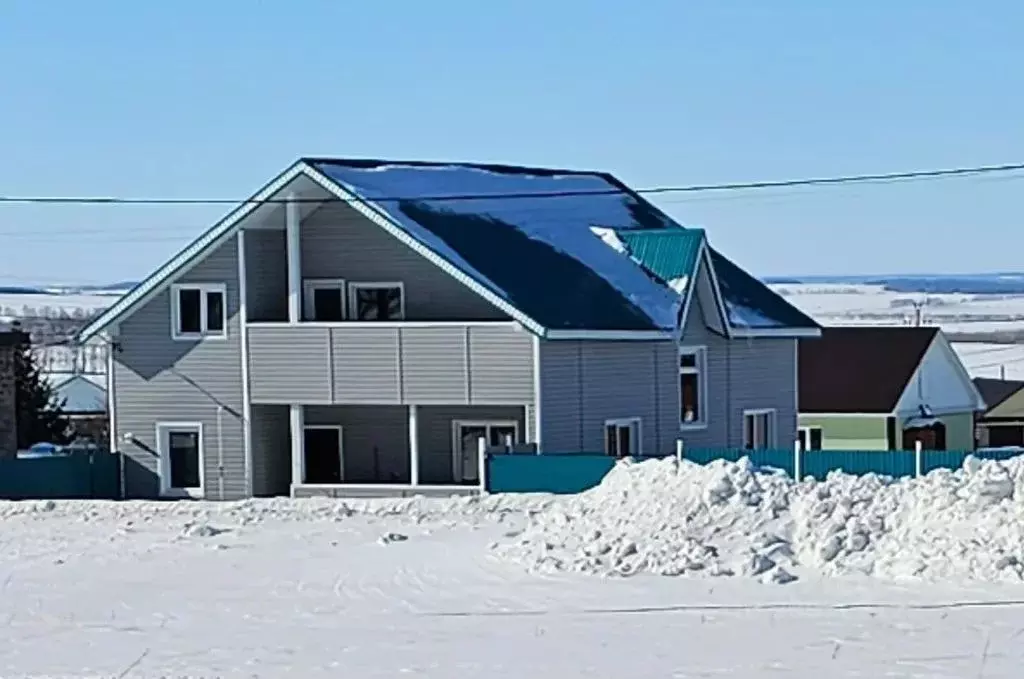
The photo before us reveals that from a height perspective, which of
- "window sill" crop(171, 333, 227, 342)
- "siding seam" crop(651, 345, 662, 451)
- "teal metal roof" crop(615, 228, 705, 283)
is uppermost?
"teal metal roof" crop(615, 228, 705, 283)

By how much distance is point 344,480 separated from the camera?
133 ft

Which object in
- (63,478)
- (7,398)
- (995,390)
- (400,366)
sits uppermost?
(400,366)

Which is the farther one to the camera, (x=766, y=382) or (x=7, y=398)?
(x=7, y=398)

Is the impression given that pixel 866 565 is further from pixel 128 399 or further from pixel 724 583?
pixel 128 399

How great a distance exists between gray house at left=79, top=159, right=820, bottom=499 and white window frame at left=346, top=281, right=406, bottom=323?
0.04 meters

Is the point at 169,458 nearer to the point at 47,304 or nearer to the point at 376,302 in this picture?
the point at 376,302

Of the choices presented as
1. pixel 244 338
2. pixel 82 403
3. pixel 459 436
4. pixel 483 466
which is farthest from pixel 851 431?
pixel 82 403

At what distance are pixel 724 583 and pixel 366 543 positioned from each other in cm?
746

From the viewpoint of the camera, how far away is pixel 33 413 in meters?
56.2

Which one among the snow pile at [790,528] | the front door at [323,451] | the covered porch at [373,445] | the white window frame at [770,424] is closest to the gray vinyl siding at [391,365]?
the covered porch at [373,445]

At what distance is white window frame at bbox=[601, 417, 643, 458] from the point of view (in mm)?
39406

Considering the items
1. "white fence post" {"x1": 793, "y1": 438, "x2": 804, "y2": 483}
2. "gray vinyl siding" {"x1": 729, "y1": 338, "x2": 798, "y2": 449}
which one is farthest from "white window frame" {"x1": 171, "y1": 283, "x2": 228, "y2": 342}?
"white fence post" {"x1": 793, "y1": 438, "x2": 804, "y2": 483}

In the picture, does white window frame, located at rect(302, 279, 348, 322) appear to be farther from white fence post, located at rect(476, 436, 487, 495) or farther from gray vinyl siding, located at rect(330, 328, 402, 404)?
white fence post, located at rect(476, 436, 487, 495)

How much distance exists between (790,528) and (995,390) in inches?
1849
